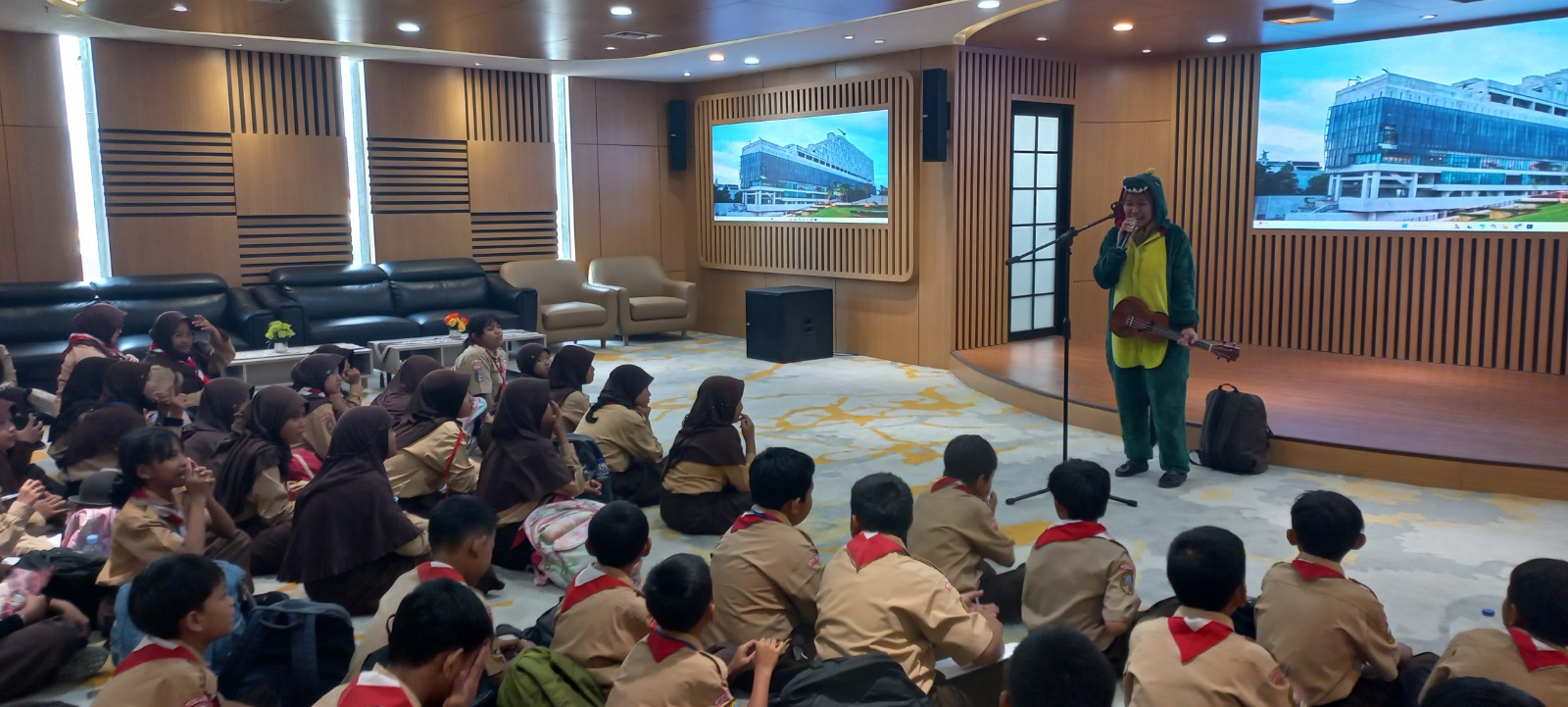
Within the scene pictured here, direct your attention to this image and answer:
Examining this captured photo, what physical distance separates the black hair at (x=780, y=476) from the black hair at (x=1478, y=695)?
1.76 meters

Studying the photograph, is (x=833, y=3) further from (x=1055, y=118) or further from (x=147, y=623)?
(x=147, y=623)

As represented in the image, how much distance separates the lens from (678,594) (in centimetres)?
234

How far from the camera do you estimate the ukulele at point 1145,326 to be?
5302 millimetres

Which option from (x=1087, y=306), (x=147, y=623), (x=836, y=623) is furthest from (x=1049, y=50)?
(x=147, y=623)

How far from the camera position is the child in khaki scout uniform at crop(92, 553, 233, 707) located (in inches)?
91.6

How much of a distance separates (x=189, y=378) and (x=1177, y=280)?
18.1 feet

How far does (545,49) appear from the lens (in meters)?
9.05

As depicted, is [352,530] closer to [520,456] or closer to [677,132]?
[520,456]

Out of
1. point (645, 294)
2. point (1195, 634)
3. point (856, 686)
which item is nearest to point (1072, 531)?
point (1195, 634)

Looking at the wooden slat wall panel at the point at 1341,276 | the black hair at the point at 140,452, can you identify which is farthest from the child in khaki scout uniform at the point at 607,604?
the wooden slat wall panel at the point at 1341,276

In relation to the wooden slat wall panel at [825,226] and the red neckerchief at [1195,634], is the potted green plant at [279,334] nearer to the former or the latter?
the wooden slat wall panel at [825,226]

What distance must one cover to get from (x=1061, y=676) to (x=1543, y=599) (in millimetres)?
1187

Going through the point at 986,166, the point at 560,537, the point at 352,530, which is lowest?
the point at 560,537

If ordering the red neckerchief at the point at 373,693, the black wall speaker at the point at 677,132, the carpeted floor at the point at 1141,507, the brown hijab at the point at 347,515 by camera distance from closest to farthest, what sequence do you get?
the red neckerchief at the point at 373,693, the brown hijab at the point at 347,515, the carpeted floor at the point at 1141,507, the black wall speaker at the point at 677,132
